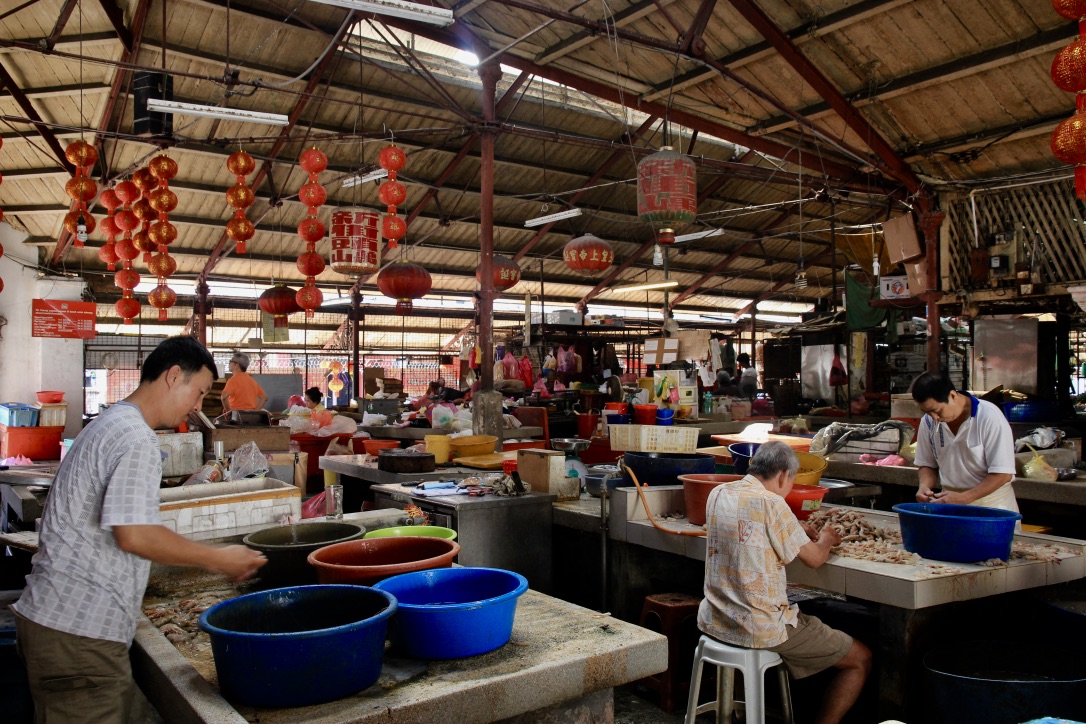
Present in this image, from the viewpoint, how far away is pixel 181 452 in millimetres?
5633

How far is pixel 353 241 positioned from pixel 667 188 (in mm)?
3812

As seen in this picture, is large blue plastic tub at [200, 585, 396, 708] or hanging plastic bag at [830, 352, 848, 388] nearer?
large blue plastic tub at [200, 585, 396, 708]

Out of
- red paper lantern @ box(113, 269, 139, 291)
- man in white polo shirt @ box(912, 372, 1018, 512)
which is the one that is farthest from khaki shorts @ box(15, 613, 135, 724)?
red paper lantern @ box(113, 269, 139, 291)

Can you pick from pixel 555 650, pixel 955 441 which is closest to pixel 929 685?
pixel 955 441

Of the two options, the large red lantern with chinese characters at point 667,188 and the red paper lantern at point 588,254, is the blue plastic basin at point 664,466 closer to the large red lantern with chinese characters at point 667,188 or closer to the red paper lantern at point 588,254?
the large red lantern with chinese characters at point 667,188

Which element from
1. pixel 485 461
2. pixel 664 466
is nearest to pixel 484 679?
pixel 664 466

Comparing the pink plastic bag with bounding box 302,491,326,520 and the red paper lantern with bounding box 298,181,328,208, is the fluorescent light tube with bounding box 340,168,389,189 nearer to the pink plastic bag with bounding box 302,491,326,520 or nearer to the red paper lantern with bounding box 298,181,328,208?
the red paper lantern with bounding box 298,181,328,208

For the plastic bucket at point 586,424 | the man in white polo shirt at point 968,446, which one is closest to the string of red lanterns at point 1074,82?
the man in white polo shirt at point 968,446

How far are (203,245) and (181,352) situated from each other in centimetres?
Answer: 1547

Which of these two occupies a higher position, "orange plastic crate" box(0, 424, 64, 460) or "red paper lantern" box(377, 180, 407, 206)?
"red paper lantern" box(377, 180, 407, 206)

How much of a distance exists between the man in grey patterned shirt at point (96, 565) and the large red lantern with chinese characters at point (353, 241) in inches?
286

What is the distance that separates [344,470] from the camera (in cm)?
664

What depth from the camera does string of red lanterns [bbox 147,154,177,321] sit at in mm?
8508

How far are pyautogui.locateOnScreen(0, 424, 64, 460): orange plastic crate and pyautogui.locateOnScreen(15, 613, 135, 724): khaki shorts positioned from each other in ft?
29.8
